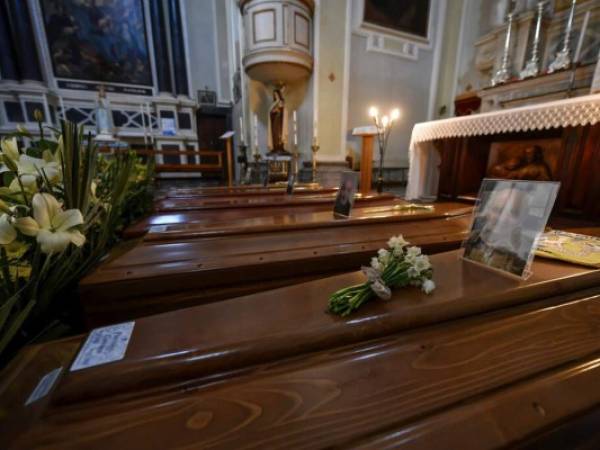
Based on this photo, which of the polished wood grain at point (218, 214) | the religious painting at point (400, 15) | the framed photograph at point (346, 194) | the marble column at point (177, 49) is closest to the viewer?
the polished wood grain at point (218, 214)

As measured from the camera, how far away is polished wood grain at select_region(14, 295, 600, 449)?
1.25 feet

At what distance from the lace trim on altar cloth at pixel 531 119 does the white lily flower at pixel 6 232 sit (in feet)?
10.2

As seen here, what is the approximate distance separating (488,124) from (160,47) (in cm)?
865

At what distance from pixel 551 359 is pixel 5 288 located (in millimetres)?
1212

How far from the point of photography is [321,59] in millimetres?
5602

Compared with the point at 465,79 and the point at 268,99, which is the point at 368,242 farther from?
the point at 465,79

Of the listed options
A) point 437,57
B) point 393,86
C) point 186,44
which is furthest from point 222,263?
point 186,44

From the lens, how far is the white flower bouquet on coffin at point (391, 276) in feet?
2.15

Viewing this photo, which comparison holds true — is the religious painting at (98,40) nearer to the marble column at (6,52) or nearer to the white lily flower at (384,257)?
the marble column at (6,52)

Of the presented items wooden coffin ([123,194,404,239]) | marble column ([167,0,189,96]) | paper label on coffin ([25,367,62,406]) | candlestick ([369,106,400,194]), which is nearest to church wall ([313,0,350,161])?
candlestick ([369,106,400,194])

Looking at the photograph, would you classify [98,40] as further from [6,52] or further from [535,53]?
[535,53]

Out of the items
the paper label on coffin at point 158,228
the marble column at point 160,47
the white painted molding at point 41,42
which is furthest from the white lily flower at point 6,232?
the white painted molding at point 41,42

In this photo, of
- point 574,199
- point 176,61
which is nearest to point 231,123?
point 176,61

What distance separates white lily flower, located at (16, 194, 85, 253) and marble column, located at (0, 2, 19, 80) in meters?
9.37
